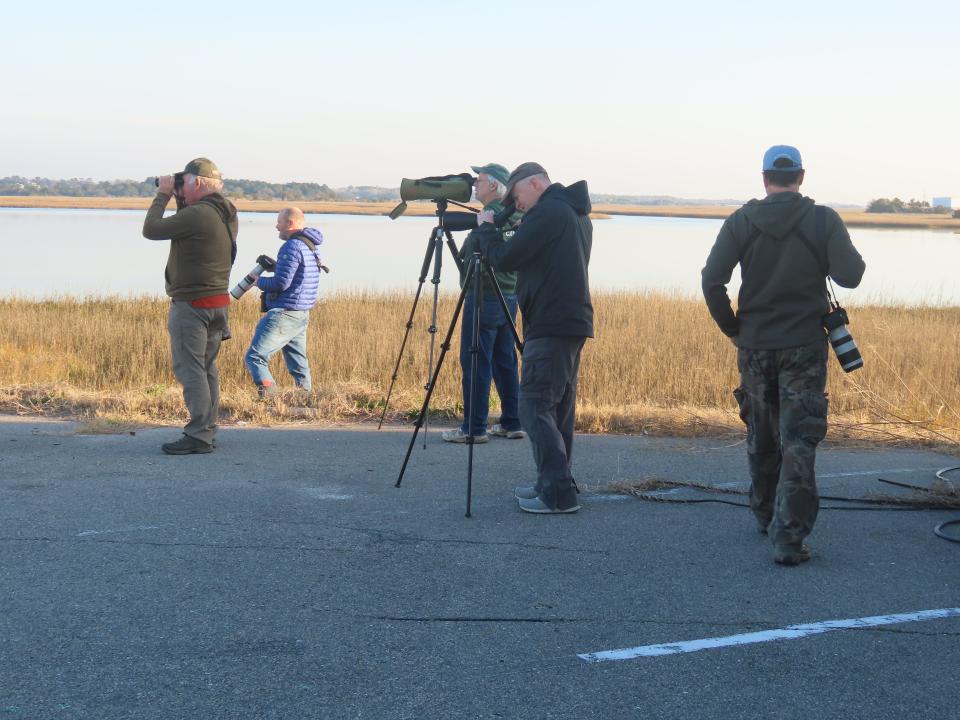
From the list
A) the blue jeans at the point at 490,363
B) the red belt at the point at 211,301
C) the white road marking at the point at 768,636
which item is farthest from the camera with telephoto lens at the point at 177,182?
the white road marking at the point at 768,636

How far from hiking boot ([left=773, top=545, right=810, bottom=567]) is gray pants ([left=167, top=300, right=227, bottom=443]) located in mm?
3886

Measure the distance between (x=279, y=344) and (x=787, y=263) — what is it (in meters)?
6.17

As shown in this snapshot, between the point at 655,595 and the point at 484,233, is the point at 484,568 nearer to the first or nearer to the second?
the point at 655,595

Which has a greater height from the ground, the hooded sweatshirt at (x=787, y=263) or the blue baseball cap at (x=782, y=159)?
the blue baseball cap at (x=782, y=159)

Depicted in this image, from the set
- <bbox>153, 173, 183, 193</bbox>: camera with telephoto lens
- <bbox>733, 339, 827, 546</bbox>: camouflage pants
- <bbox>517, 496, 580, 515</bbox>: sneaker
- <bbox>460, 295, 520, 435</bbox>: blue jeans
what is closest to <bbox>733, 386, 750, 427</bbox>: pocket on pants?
<bbox>733, 339, 827, 546</bbox>: camouflage pants

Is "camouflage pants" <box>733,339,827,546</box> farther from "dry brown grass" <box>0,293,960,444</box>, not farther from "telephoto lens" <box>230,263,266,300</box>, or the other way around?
"telephoto lens" <box>230,263,266,300</box>

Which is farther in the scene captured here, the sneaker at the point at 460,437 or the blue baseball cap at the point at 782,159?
the sneaker at the point at 460,437

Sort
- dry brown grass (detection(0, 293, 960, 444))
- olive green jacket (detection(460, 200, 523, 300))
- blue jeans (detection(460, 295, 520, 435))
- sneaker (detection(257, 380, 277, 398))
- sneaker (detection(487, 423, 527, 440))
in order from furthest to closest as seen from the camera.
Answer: sneaker (detection(257, 380, 277, 398)), dry brown grass (detection(0, 293, 960, 444)), sneaker (detection(487, 423, 527, 440)), blue jeans (detection(460, 295, 520, 435)), olive green jacket (detection(460, 200, 523, 300))

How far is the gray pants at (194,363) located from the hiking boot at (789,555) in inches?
153

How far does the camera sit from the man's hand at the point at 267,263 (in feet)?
34.8

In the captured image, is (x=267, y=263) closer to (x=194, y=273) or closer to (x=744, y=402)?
(x=194, y=273)

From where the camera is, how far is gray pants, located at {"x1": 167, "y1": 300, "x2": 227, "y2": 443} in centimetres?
755

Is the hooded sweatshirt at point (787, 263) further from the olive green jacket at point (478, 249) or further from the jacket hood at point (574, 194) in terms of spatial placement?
the olive green jacket at point (478, 249)

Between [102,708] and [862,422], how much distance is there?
687 cm
